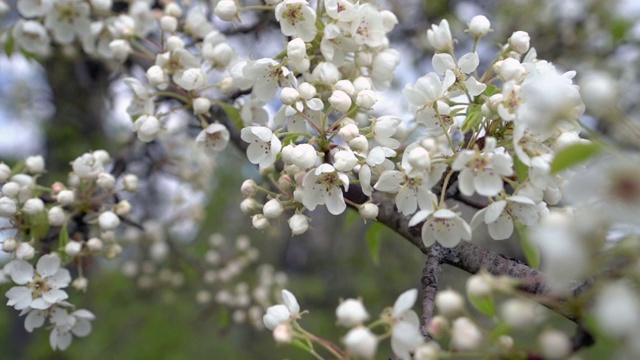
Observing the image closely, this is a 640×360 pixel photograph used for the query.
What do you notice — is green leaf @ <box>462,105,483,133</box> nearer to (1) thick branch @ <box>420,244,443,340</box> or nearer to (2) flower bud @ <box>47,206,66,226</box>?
(1) thick branch @ <box>420,244,443,340</box>

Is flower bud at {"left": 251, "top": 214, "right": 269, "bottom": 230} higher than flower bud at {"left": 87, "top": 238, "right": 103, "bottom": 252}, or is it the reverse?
flower bud at {"left": 251, "top": 214, "right": 269, "bottom": 230}

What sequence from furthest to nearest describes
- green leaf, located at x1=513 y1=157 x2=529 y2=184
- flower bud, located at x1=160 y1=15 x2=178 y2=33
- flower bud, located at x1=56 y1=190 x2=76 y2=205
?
flower bud, located at x1=160 y1=15 x2=178 y2=33, flower bud, located at x1=56 y1=190 x2=76 y2=205, green leaf, located at x1=513 y1=157 x2=529 y2=184

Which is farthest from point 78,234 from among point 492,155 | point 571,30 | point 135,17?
point 571,30

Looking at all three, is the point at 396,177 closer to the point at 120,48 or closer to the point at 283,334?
the point at 283,334

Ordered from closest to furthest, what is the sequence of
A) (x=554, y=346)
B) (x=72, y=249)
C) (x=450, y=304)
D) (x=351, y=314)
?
(x=554, y=346)
(x=450, y=304)
(x=351, y=314)
(x=72, y=249)

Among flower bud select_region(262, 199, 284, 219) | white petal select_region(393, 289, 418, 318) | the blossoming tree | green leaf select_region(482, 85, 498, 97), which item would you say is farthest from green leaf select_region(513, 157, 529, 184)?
flower bud select_region(262, 199, 284, 219)

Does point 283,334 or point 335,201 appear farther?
point 335,201

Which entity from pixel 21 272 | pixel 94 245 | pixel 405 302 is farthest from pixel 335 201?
pixel 21 272

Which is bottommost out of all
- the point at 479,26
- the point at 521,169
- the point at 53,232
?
the point at 53,232
